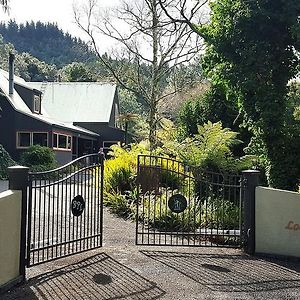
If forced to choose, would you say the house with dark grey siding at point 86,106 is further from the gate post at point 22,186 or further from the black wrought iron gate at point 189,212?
the gate post at point 22,186

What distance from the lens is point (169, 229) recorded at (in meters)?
10.6

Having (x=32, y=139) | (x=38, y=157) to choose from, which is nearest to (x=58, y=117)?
(x=32, y=139)

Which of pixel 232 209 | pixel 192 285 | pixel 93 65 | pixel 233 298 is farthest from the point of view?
pixel 93 65

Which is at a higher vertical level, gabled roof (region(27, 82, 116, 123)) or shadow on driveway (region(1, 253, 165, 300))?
gabled roof (region(27, 82, 116, 123))

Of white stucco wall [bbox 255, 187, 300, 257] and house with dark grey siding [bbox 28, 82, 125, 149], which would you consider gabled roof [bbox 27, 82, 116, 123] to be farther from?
white stucco wall [bbox 255, 187, 300, 257]

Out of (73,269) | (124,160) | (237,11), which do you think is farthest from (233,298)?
(124,160)

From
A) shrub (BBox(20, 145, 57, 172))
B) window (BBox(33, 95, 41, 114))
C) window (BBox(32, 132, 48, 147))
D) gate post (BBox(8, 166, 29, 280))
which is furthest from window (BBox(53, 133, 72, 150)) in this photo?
gate post (BBox(8, 166, 29, 280))

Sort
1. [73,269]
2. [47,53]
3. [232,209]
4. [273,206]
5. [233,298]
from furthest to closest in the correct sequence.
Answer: [47,53]
[232,209]
[273,206]
[73,269]
[233,298]

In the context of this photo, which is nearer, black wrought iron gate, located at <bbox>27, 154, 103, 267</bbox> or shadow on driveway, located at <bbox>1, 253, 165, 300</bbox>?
shadow on driveway, located at <bbox>1, 253, 165, 300</bbox>

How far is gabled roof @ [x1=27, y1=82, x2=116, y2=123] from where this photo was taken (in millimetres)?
40281

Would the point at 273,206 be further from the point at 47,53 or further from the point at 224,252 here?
the point at 47,53

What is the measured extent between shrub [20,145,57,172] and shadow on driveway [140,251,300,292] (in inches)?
780

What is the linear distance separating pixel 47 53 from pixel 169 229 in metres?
97.8

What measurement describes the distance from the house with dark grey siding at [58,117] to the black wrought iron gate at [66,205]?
17161 mm
